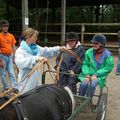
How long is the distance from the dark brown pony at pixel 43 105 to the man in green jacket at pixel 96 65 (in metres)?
0.90

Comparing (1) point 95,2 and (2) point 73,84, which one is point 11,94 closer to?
(2) point 73,84

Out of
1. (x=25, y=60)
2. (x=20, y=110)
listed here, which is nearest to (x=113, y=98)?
(x=25, y=60)

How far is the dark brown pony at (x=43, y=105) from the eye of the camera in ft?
10.0

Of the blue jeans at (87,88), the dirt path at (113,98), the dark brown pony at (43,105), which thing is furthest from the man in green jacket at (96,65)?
the dark brown pony at (43,105)

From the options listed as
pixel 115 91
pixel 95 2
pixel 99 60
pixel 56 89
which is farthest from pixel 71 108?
pixel 95 2

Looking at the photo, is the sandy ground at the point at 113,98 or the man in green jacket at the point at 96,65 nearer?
the man in green jacket at the point at 96,65

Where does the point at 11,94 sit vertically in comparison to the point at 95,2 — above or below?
below

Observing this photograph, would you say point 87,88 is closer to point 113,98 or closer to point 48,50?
point 48,50

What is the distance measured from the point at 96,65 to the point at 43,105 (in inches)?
76.2

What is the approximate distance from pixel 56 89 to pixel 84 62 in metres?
1.41

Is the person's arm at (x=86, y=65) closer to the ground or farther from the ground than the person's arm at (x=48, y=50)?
closer to the ground

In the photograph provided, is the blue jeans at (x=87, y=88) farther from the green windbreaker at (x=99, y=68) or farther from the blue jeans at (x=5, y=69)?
the blue jeans at (x=5, y=69)

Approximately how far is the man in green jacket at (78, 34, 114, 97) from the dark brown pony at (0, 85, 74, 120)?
899 mm

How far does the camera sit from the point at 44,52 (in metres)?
4.95
